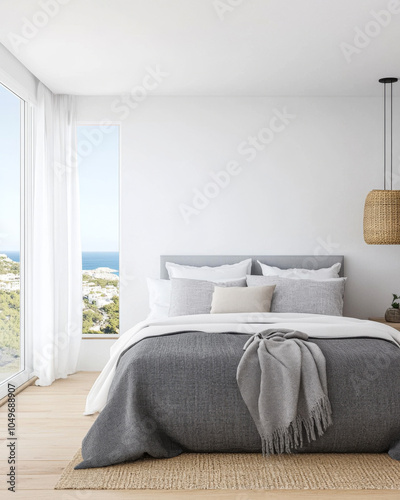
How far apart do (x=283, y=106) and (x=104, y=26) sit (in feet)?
7.32

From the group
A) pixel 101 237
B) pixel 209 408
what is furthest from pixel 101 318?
pixel 209 408

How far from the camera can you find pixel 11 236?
439cm

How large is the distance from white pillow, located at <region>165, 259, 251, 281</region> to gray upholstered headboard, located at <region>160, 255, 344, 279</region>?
4.8 inches

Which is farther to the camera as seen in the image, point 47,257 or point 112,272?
point 112,272

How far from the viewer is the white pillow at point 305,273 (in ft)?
16.0

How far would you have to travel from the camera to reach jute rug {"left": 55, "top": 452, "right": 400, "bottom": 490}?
2641mm

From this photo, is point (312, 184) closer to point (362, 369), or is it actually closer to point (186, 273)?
point (186, 273)

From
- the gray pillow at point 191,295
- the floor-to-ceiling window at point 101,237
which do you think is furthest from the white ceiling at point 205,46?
the gray pillow at point 191,295

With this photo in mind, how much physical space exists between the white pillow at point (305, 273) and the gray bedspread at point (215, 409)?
1847mm

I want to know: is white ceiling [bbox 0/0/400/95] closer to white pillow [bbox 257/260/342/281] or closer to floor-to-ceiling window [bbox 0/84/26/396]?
floor-to-ceiling window [bbox 0/84/26/396]

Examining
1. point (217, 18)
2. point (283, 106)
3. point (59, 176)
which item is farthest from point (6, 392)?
point (283, 106)

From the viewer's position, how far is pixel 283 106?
5.29 m

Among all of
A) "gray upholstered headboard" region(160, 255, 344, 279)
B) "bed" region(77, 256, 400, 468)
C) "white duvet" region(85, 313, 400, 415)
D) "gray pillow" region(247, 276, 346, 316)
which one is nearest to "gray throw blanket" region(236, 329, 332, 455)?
"bed" region(77, 256, 400, 468)

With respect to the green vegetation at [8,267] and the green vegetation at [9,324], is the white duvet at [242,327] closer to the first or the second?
the green vegetation at [9,324]
